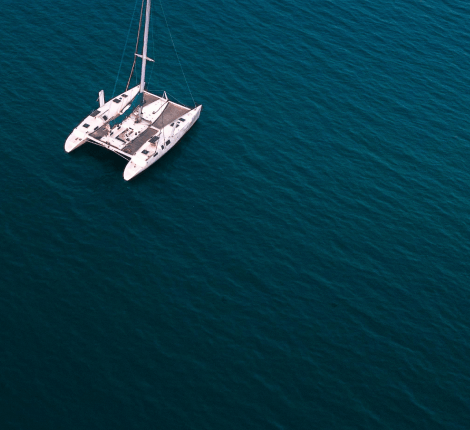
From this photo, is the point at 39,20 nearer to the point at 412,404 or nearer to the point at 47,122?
the point at 47,122

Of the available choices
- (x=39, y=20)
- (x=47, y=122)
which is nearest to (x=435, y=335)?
(x=47, y=122)

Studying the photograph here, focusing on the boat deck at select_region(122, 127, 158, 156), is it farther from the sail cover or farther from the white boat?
the sail cover

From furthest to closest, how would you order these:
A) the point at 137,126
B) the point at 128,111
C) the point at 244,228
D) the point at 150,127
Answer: the point at 150,127 → the point at 137,126 → the point at 128,111 → the point at 244,228

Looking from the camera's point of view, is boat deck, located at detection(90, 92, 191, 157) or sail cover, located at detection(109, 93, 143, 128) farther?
sail cover, located at detection(109, 93, 143, 128)

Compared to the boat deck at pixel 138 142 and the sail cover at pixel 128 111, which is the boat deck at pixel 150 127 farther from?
the sail cover at pixel 128 111

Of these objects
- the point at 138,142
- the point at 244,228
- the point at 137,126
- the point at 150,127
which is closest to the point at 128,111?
the point at 137,126

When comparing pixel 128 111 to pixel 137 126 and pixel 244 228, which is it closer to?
pixel 137 126

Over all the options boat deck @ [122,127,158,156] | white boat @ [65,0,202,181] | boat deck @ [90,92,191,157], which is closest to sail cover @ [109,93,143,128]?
white boat @ [65,0,202,181]
